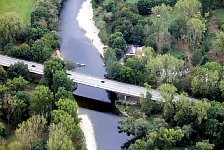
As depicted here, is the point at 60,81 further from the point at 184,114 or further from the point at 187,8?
the point at 187,8

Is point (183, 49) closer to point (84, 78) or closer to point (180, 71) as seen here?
point (180, 71)

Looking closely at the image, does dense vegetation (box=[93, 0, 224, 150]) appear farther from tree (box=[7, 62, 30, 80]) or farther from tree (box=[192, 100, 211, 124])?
tree (box=[7, 62, 30, 80])

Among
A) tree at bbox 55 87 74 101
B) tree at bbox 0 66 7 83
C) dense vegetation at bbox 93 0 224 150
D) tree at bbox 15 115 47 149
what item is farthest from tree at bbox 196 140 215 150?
tree at bbox 0 66 7 83

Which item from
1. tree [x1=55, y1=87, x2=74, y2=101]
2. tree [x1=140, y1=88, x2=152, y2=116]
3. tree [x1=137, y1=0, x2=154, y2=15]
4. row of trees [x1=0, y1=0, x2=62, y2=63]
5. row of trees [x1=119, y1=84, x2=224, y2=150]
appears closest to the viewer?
row of trees [x1=119, y1=84, x2=224, y2=150]

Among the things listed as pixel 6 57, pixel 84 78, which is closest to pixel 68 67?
pixel 84 78

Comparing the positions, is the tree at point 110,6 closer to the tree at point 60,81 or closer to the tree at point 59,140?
the tree at point 60,81

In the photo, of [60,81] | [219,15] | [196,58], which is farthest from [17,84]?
[219,15]

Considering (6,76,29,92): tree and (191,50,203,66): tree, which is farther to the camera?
(191,50,203,66): tree
